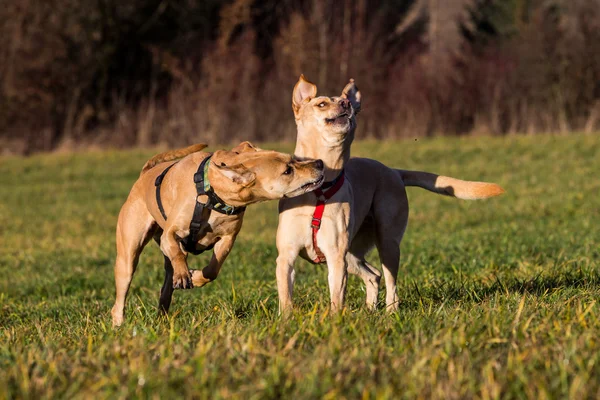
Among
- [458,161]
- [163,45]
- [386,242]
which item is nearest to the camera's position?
[386,242]

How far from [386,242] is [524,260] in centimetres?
245

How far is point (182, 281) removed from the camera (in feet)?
19.0

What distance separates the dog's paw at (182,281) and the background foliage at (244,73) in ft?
74.2

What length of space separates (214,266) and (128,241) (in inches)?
35.7

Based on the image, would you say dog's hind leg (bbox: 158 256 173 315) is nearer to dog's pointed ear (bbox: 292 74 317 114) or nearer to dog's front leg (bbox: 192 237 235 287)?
dog's front leg (bbox: 192 237 235 287)

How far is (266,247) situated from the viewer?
1147 centimetres

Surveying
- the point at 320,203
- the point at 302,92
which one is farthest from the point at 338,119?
the point at 320,203

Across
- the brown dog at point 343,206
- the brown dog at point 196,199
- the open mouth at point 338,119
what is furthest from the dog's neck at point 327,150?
the brown dog at point 196,199

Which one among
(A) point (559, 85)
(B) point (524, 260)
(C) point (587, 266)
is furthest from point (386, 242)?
(A) point (559, 85)

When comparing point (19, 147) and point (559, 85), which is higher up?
point (559, 85)

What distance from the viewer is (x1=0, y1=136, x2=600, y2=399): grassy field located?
3.38 m

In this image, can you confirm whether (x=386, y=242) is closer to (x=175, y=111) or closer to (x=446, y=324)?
(x=446, y=324)

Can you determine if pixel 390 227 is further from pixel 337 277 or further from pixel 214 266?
pixel 214 266

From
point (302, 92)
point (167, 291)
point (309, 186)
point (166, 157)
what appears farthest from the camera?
point (166, 157)
